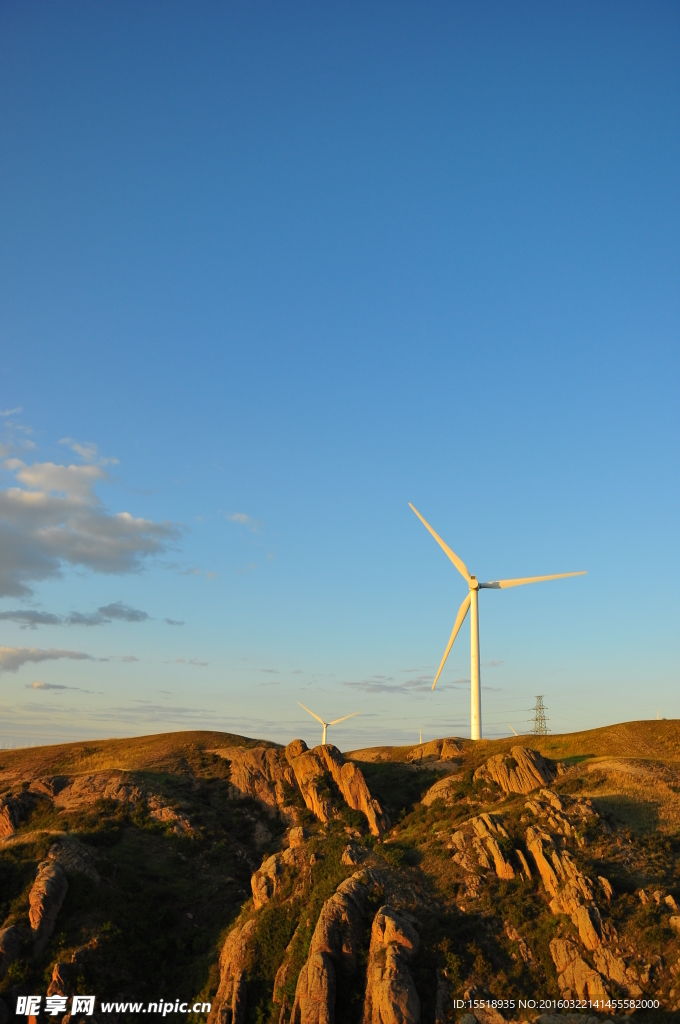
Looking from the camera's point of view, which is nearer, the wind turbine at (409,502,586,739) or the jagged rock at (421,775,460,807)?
the jagged rock at (421,775,460,807)

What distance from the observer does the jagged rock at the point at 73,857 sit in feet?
224

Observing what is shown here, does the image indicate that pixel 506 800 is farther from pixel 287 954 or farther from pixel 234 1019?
pixel 234 1019

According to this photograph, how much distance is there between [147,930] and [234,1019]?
1625 cm

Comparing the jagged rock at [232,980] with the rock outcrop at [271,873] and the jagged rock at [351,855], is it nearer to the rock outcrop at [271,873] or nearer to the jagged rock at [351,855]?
the rock outcrop at [271,873]

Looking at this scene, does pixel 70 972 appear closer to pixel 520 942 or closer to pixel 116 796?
pixel 116 796

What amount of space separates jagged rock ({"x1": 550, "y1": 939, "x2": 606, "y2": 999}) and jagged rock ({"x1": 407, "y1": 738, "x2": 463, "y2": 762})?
44314 millimetres

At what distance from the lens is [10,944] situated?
58125 mm

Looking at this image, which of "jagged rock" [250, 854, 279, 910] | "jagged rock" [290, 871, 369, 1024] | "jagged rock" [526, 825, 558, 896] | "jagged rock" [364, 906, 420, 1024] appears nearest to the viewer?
"jagged rock" [364, 906, 420, 1024]

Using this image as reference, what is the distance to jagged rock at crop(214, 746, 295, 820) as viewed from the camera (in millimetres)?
88312

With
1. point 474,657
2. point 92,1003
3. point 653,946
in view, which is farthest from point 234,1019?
point 474,657

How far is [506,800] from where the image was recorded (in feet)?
244

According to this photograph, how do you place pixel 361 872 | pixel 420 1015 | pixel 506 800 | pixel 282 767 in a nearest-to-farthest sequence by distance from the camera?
pixel 420 1015 → pixel 361 872 → pixel 506 800 → pixel 282 767

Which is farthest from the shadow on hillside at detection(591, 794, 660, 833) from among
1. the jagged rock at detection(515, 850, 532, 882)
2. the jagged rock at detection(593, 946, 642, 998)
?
→ the jagged rock at detection(593, 946, 642, 998)

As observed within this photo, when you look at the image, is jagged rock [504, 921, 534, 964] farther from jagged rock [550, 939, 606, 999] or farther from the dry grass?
the dry grass
